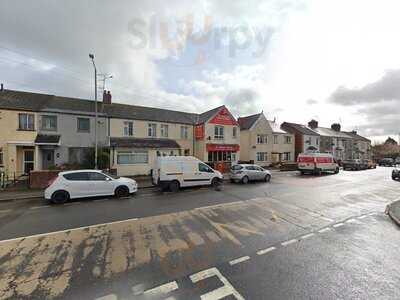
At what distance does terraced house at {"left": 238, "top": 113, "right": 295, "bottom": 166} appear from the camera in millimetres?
34500

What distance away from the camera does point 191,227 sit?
711cm

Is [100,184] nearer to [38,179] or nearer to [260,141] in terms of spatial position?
Result: [38,179]

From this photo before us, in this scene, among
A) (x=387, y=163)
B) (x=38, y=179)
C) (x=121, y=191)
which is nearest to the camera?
(x=121, y=191)

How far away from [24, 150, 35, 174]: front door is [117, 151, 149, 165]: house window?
7277mm

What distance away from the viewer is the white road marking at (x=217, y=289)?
3.60 metres

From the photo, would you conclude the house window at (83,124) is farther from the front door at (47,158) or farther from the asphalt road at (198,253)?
the asphalt road at (198,253)

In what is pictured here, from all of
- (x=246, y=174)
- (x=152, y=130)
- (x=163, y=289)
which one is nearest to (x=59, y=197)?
(x=163, y=289)

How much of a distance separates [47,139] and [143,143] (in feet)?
27.5

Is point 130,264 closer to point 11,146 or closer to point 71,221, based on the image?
point 71,221

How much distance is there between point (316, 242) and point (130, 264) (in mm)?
4958

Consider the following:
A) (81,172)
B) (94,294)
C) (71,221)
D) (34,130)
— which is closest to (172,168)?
(81,172)

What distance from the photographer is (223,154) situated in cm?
2928

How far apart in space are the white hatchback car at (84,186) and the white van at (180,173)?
212 cm

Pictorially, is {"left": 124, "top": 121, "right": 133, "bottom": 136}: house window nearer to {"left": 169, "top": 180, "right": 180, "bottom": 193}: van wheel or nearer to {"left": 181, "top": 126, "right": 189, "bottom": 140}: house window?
{"left": 181, "top": 126, "right": 189, "bottom": 140}: house window
